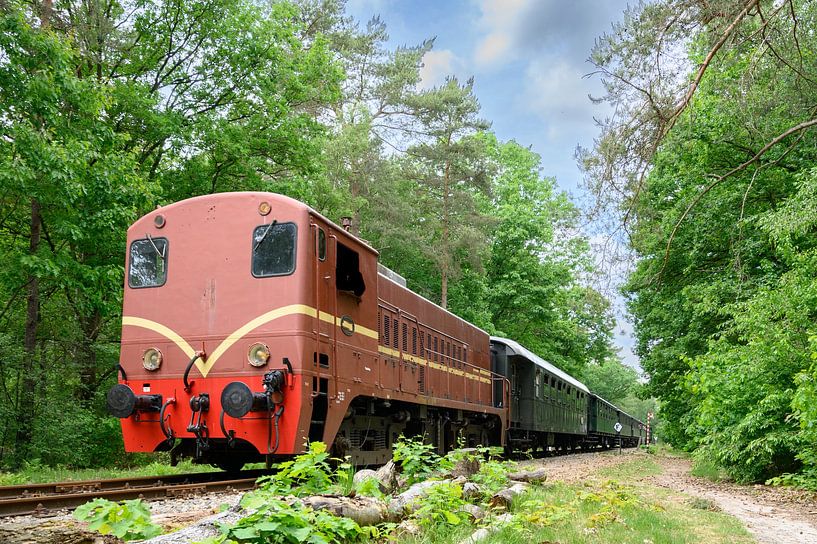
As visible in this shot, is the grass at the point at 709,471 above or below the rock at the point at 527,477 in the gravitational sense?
below

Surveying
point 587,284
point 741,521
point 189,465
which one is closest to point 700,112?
point 587,284

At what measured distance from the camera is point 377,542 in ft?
18.0

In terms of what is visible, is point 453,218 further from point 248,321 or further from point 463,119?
point 248,321

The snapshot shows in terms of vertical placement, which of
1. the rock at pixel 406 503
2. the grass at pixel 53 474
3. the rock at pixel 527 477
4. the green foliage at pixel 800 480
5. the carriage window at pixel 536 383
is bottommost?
the grass at pixel 53 474

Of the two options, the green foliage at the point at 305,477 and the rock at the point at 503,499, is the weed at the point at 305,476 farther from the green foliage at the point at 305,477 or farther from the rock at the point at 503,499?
the rock at the point at 503,499

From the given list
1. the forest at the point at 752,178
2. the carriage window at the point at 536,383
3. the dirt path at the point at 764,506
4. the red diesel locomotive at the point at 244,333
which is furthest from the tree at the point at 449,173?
the red diesel locomotive at the point at 244,333

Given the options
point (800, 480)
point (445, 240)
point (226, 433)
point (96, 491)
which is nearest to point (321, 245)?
point (226, 433)

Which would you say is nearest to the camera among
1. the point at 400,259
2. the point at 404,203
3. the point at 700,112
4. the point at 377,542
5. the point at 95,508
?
the point at 95,508

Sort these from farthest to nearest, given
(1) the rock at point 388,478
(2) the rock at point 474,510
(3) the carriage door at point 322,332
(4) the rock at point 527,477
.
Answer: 1. (4) the rock at point 527,477
2. (3) the carriage door at point 322,332
3. (1) the rock at point 388,478
4. (2) the rock at point 474,510

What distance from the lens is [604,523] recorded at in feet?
23.1

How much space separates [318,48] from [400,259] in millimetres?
16076

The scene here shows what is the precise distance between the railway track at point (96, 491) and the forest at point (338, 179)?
5.36 m

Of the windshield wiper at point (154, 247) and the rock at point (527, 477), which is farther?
the rock at point (527, 477)

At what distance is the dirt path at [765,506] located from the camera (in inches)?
292
